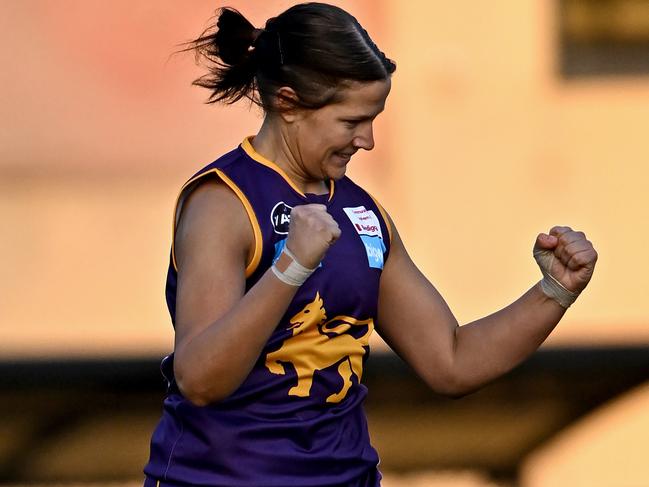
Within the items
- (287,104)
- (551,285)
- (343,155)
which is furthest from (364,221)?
(551,285)

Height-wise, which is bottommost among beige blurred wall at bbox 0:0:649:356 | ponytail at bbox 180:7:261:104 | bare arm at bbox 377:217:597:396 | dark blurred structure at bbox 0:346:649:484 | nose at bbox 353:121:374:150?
dark blurred structure at bbox 0:346:649:484

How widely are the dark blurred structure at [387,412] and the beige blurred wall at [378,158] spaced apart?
0.20 meters

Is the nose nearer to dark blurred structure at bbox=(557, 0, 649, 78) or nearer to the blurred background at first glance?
the blurred background

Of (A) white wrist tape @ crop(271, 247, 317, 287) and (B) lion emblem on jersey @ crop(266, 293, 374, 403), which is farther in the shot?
(B) lion emblem on jersey @ crop(266, 293, 374, 403)

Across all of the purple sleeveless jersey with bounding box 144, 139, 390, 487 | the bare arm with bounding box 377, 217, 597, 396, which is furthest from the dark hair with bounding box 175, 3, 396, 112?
the bare arm with bounding box 377, 217, 597, 396

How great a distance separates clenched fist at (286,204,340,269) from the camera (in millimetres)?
2443

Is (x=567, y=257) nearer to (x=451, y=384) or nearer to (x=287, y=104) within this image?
(x=451, y=384)

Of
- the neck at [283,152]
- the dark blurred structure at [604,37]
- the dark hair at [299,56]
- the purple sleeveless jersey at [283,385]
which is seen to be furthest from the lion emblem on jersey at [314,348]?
the dark blurred structure at [604,37]

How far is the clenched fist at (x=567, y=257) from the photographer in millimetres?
2793

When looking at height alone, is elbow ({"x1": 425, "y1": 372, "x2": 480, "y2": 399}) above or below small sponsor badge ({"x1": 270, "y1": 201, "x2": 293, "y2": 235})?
below

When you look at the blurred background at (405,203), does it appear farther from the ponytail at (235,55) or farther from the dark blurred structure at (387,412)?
the ponytail at (235,55)

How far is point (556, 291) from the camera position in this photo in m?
2.84

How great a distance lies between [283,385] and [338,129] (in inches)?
17.0

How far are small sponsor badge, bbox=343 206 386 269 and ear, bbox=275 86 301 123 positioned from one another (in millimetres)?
196
